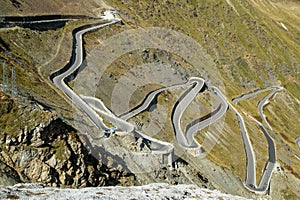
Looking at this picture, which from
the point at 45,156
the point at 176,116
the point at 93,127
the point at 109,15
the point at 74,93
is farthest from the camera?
the point at 109,15

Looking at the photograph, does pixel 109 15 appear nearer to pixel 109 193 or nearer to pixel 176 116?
pixel 176 116

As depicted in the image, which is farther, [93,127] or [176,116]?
[176,116]

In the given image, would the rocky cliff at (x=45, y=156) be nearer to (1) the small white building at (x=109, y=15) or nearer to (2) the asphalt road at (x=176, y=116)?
(2) the asphalt road at (x=176, y=116)

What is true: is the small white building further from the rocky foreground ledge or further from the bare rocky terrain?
the rocky foreground ledge

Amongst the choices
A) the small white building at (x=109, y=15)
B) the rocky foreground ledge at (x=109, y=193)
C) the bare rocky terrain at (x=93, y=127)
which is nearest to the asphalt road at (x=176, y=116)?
the bare rocky terrain at (x=93, y=127)

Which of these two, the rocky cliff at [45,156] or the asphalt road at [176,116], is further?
the asphalt road at [176,116]

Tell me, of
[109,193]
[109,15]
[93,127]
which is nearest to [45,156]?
[109,193]

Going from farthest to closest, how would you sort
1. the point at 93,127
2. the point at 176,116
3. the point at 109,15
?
the point at 109,15
the point at 176,116
the point at 93,127

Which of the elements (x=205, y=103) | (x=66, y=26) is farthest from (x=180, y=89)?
(x=66, y=26)
